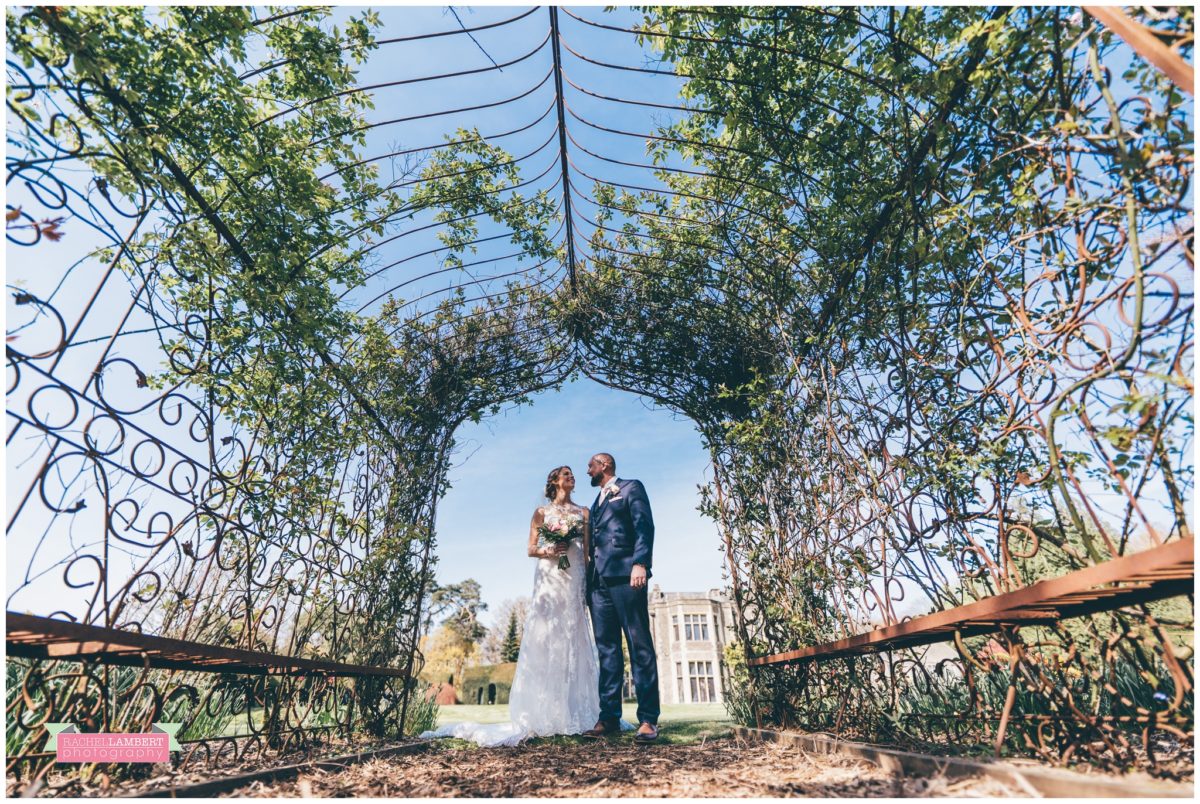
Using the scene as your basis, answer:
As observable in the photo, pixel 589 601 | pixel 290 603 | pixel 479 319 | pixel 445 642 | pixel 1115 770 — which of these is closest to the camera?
pixel 1115 770

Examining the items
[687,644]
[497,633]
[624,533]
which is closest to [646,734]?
[624,533]

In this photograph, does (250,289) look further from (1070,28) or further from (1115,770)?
(1115,770)

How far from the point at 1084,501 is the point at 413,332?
14.7 feet

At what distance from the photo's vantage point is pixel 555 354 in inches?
232

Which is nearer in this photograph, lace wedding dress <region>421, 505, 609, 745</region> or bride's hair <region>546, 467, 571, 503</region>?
lace wedding dress <region>421, 505, 609, 745</region>

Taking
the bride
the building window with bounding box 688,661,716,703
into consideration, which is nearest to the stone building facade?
the building window with bounding box 688,661,716,703

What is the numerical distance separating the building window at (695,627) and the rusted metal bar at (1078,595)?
2872 centimetres

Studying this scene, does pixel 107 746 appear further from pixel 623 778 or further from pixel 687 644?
pixel 687 644

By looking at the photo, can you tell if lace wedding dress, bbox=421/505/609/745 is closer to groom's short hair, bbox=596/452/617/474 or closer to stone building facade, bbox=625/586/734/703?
groom's short hair, bbox=596/452/617/474

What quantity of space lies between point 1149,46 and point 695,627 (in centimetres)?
3079

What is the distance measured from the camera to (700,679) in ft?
93.9

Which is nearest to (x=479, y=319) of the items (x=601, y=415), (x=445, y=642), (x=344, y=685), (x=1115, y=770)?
(x=601, y=415)

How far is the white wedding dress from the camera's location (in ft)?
13.6

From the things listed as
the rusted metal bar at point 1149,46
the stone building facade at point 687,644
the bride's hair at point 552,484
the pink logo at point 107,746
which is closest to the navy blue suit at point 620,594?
the bride's hair at point 552,484
